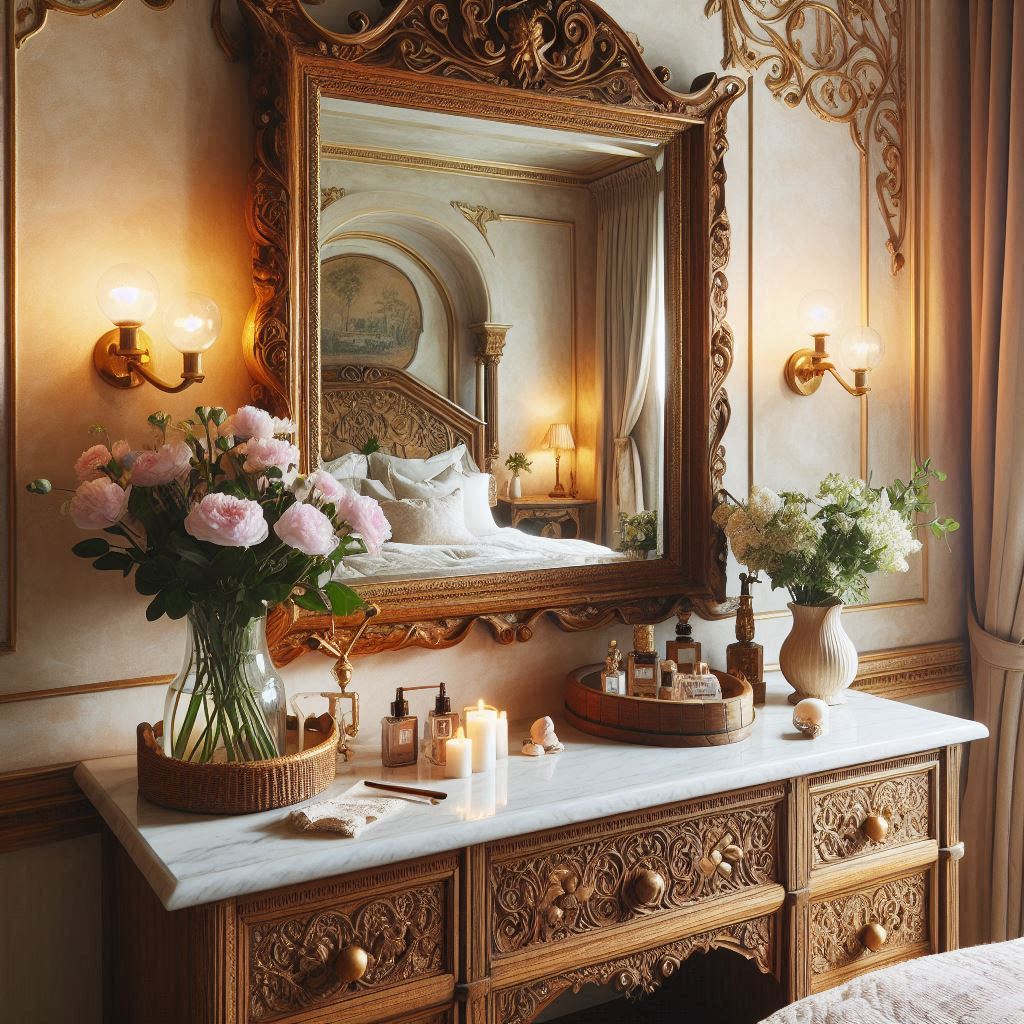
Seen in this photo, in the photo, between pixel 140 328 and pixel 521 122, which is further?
pixel 521 122

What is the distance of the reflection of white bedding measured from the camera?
209 centimetres

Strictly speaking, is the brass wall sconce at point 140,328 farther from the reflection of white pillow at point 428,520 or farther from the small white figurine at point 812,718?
the small white figurine at point 812,718

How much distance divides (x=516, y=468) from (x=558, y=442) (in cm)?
12

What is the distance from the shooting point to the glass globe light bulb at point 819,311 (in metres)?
2.59

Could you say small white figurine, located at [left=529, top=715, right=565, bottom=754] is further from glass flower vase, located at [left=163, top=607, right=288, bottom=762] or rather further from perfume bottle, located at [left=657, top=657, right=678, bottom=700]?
glass flower vase, located at [left=163, top=607, right=288, bottom=762]

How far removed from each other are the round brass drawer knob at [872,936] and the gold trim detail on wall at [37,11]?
234 centimetres

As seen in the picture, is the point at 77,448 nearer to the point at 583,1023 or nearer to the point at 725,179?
the point at 725,179

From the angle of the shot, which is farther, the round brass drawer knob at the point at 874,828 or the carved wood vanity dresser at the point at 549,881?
the round brass drawer knob at the point at 874,828

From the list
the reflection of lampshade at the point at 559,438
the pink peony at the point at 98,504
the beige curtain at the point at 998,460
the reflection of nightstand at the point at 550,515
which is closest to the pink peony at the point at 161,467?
the pink peony at the point at 98,504

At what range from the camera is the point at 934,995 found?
1281 millimetres

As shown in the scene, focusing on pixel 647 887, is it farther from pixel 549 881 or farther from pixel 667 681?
pixel 667 681

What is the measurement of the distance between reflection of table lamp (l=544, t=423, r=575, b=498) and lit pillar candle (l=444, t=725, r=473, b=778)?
633 millimetres

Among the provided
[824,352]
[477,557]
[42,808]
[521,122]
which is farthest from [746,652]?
[42,808]

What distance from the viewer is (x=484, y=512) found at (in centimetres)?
219
